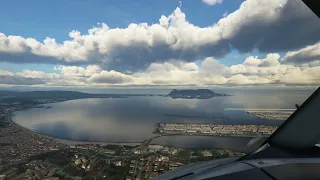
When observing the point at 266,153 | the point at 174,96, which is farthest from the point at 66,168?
the point at 174,96

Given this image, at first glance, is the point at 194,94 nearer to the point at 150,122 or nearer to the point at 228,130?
the point at 150,122

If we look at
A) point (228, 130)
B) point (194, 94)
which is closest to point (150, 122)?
point (228, 130)

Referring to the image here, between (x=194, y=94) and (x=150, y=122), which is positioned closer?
(x=150, y=122)

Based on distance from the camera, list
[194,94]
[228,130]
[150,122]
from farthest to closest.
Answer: [194,94] → [150,122] → [228,130]

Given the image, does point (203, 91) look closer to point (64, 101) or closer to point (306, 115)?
point (64, 101)

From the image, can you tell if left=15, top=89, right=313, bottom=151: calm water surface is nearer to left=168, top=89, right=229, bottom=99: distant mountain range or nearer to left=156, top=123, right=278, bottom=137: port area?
left=156, top=123, right=278, bottom=137: port area

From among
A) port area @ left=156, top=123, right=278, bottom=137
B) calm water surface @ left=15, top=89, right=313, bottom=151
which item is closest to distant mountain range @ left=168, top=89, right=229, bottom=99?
calm water surface @ left=15, top=89, right=313, bottom=151

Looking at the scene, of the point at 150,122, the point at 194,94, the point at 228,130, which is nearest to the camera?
the point at 228,130

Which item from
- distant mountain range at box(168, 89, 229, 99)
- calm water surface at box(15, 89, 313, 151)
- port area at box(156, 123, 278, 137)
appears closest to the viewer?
port area at box(156, 123, 278, 137)

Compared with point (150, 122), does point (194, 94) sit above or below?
above

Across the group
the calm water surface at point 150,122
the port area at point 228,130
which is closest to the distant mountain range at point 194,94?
the calm water surface at point 150,122

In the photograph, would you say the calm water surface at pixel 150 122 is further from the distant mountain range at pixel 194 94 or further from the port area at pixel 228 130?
the distant mountain range at pixel 194 94
